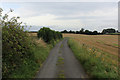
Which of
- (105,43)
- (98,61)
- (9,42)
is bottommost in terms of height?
(98,61)

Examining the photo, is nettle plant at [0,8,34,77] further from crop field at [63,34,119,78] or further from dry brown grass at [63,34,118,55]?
dry brown grass at [63,34,118,55]

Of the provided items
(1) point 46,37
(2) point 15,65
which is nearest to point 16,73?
(2) point 15,65

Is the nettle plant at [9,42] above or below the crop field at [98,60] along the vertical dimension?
above

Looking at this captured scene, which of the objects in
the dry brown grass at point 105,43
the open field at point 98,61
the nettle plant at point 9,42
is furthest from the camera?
the dry brown grass at point 105,43

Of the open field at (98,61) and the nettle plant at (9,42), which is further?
the open field at (98,61)

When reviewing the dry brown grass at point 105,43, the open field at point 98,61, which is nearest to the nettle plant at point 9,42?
the open field at point 98,61

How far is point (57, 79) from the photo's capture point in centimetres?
727

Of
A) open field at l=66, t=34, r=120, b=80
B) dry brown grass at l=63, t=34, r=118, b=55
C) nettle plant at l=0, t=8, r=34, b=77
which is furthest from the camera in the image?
dry brown grass at l=63, t=34, r=118, b=55

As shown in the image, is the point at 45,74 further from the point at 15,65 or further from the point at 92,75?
the point at 92,75

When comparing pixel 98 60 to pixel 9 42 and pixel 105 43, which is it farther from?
pixel 105 43

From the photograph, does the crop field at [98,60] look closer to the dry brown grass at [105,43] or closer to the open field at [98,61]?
the open field at [98,61]

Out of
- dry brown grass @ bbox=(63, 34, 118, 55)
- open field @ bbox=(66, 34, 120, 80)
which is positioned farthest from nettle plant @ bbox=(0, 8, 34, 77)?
dry brown grass @ bbox=(63, 34, 118, 55)

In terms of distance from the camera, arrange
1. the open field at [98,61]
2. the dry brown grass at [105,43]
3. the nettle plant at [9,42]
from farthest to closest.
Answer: the dry brown grass at [105,43] < the open field at [98,61] < the nettle plant at [9,42]

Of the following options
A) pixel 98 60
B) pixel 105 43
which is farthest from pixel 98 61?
pixel 105 43
